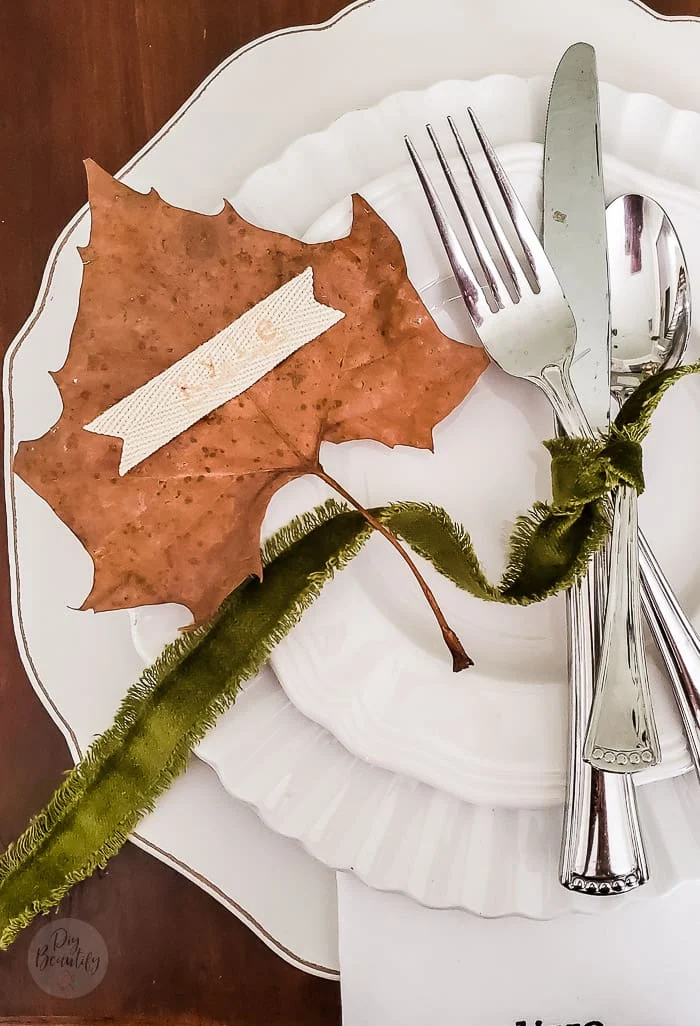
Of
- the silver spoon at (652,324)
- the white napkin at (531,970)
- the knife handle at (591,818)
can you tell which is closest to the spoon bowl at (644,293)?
the silver spoon at (652,324)

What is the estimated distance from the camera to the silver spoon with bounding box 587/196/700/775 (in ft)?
1.05

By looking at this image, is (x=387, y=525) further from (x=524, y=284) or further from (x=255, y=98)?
(x=255, y=98)

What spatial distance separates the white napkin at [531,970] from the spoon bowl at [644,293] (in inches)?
9.1

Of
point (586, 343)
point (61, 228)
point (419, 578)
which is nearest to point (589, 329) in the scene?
point (586, 343)

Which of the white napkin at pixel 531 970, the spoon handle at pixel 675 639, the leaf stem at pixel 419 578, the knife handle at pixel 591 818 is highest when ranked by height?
the spoon handle at pixel 675 639

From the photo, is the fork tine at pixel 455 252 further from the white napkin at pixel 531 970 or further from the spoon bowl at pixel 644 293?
the white napkin at pixel 531 970

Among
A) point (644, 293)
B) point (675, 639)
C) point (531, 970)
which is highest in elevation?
point (644, 293)

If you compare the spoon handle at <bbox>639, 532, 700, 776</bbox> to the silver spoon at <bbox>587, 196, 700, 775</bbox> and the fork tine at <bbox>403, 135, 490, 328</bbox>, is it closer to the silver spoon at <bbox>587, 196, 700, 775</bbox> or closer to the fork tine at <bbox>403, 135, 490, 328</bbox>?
the silver spoon at <bbox>587, 196, 700, 775</bbox>

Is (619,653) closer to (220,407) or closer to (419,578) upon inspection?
(419,578)

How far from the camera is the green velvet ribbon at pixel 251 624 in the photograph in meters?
0.31

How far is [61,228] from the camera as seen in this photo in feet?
1.26

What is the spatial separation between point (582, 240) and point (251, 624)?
0.69 feet

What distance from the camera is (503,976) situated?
13.6 inches

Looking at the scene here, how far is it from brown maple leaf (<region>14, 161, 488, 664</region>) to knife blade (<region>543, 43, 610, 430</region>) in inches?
1.8
